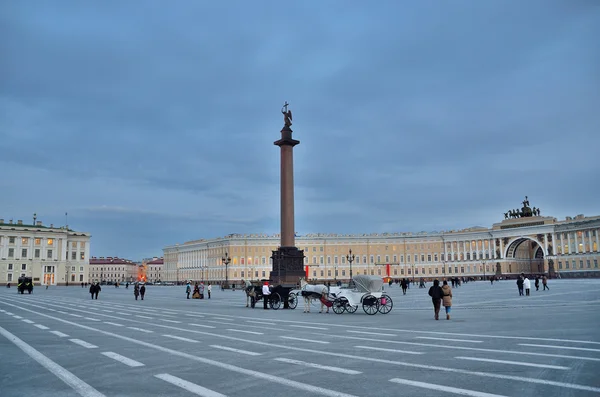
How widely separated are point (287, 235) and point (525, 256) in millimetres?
124905

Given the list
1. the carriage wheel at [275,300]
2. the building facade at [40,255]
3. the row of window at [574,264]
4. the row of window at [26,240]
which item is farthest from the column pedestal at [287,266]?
the row of window at [574,264]

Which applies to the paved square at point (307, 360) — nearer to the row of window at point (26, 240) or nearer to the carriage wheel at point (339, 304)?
the carriage wheel at point (339, 304)

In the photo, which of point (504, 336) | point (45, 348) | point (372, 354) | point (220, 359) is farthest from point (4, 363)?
point (504, 336)

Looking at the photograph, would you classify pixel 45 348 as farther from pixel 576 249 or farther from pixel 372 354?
pixel 576 249

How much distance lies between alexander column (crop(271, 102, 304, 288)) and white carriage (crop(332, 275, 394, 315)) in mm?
14078

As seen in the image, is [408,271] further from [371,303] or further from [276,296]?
[371,303]

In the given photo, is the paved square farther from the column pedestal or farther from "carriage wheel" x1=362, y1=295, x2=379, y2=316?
the column pedestal

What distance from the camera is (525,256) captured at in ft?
486

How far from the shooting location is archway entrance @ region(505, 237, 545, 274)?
461 feet

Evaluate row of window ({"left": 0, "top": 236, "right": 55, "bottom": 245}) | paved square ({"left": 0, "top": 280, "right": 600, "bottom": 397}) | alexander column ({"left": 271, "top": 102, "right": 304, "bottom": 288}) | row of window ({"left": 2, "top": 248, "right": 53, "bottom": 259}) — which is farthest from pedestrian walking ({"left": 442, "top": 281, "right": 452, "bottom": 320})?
row of window ({"left": 0, "top": 236, "right": 55, "bottom": 245})

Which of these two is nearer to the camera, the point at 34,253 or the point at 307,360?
the point at 307,360

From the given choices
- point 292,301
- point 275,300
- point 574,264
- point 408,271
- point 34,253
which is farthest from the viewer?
point 408,271

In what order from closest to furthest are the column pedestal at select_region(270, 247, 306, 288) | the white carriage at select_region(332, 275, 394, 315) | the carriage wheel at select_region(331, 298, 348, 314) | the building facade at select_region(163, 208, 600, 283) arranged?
the white carriage at select_region(332, 275, 394, 315)
the carriage wheel at select_region(331, 298, 348, 314)
the column pedestal at select_region(270, 247, 306, 288)
the building facade at select_region(163, 208, 600, 283)

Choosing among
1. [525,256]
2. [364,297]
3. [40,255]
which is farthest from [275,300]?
[525,256]
